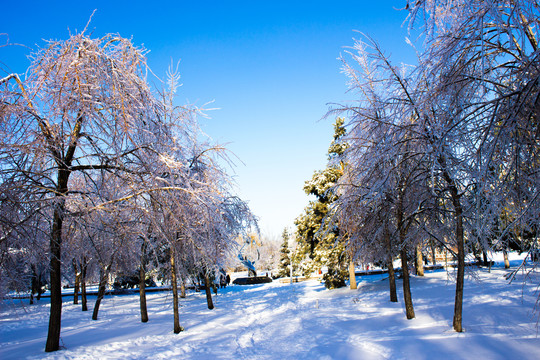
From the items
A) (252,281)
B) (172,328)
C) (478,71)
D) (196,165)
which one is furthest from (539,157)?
(252,281)

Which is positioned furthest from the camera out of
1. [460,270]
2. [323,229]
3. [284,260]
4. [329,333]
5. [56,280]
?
[284,260]

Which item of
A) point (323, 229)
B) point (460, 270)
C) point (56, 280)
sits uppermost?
point (323, 229)

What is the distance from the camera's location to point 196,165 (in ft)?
41.8

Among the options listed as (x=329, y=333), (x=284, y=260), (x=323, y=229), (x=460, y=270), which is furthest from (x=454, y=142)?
(x=284, y=260)

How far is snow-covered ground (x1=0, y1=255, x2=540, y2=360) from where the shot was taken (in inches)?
282

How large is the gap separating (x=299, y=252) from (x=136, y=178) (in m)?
20.3

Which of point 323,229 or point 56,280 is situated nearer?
point 56,280

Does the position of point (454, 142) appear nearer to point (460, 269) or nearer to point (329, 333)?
point (460, 269)

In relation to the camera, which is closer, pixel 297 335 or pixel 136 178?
pixel 136 178

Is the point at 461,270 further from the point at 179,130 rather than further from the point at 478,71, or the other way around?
the point at 179,130

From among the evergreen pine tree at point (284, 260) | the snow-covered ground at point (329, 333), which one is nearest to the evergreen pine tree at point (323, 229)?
the snow-covered ground at point (329, 333)

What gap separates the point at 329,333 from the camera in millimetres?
10328

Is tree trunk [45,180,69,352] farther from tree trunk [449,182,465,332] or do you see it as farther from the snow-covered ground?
tree trunk [449,182,465,332]

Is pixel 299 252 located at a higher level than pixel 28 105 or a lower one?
lower
